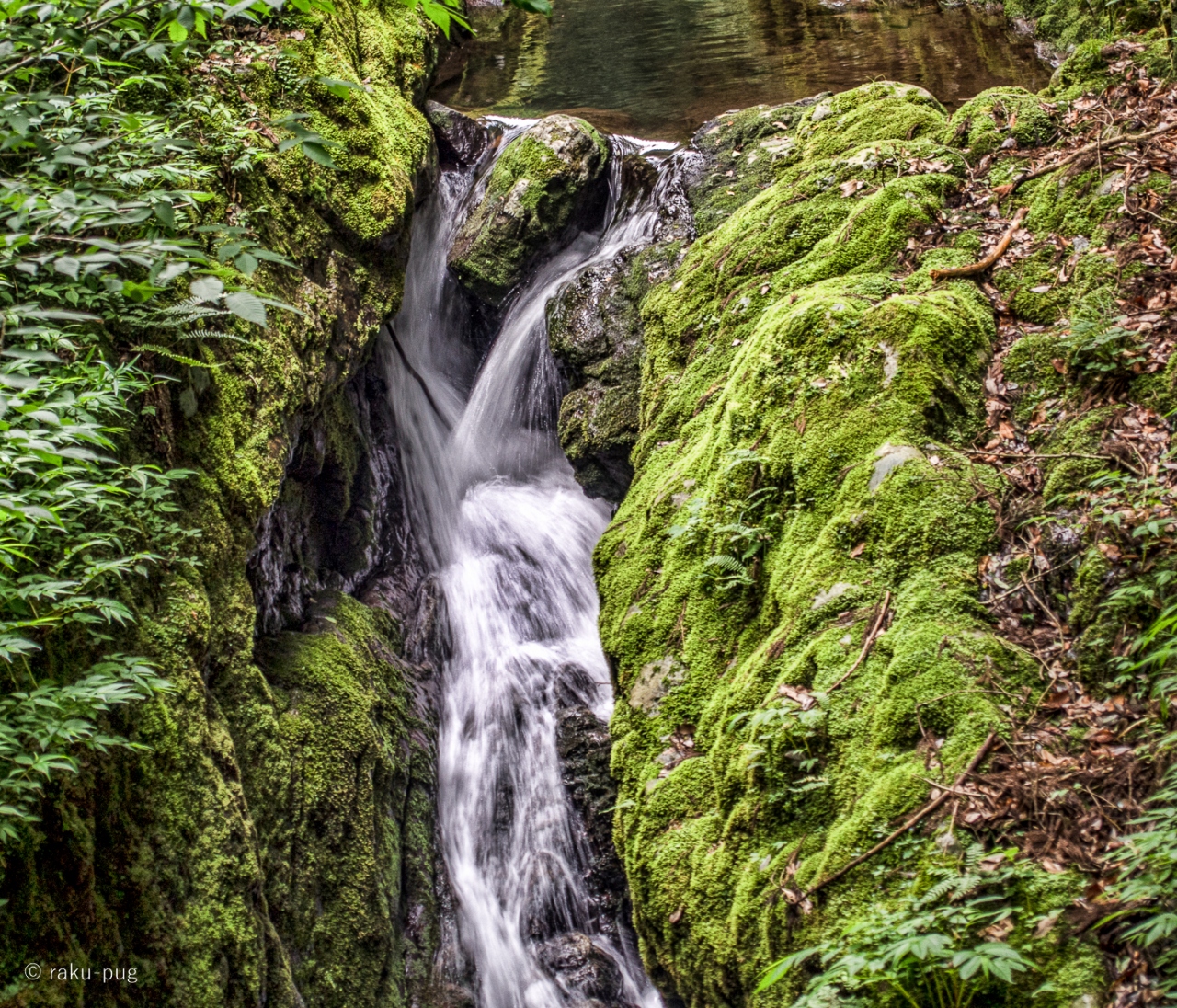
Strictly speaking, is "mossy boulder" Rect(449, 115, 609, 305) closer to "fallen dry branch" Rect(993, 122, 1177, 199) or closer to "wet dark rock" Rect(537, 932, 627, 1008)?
"fallen dry branch" Rect(993, 122, 1177, 199)

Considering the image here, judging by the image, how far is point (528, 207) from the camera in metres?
9.44

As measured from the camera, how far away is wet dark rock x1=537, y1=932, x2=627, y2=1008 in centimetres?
562

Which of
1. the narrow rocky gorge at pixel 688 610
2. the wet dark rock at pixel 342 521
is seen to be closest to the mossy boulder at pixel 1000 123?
the narrow rocky gorge at pixel 688 610

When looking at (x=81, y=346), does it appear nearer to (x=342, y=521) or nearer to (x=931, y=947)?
(x=342, y=521)

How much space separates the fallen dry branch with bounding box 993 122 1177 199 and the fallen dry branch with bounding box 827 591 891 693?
3.01m

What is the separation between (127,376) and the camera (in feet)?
12.8

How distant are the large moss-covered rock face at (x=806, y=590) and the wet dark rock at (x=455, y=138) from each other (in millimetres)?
5869

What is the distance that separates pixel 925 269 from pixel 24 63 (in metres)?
4.31

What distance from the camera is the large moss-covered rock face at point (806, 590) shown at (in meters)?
3.12

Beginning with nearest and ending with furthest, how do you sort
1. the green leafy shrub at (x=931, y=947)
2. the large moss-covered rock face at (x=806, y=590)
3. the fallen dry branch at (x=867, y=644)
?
the green leafy shrub at (x=931, y=947) → the large moss-covered rock face at (x=806, y=590) → the fallen dry branch at (x=867, y=644)

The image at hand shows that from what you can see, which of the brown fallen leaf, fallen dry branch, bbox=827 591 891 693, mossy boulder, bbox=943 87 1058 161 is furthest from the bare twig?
mossy boulder, bbox=943 87 1058 161

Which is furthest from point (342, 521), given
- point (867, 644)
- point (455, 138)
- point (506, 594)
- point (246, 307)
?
point (455, 138)

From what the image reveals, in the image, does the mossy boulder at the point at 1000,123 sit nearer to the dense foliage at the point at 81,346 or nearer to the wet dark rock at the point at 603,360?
the wet dark rock at the point at 603,360

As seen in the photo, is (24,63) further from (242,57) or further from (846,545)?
(242,57)
